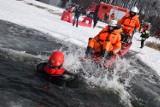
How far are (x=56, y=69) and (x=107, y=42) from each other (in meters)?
3.19

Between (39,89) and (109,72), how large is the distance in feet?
11.9

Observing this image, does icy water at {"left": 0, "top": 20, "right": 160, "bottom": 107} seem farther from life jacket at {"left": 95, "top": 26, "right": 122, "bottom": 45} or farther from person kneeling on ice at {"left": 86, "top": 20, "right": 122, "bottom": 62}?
life jacket at {"left": 95, "top": 26, "right": 122, "bottom": 45}

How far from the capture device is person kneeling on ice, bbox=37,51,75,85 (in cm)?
724

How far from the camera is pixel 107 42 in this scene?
1007 cm

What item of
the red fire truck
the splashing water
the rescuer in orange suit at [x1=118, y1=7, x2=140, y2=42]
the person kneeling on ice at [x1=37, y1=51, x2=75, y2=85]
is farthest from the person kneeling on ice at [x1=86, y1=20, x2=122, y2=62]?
the red fire truck

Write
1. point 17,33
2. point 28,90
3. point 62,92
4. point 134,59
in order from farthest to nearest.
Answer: point 134,59 → point 17,33 → point 62,92 → point 28,90

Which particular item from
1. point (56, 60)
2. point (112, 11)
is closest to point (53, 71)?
point (56, 60)

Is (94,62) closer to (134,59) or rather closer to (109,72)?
(109,72)

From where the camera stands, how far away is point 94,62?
Result: 955 cm

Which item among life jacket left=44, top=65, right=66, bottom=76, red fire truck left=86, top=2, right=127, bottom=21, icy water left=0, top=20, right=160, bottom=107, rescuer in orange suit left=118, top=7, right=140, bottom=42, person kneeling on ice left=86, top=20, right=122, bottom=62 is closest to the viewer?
icy water left=0, top=20, right=160, bottom=107

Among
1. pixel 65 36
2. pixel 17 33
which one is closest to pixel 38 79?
pixel 17 33

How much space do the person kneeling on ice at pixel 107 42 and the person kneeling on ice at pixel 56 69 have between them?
2.63 m

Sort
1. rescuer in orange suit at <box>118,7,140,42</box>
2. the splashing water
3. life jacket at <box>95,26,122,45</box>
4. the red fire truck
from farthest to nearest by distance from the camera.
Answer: the red fire truck
rescuer in orange suit at <box>118,7,140,42</box>
life jacket at <box>95,26,122,45</box>
the splashing water

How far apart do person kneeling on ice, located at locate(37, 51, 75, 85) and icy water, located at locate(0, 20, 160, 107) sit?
0.26 m
